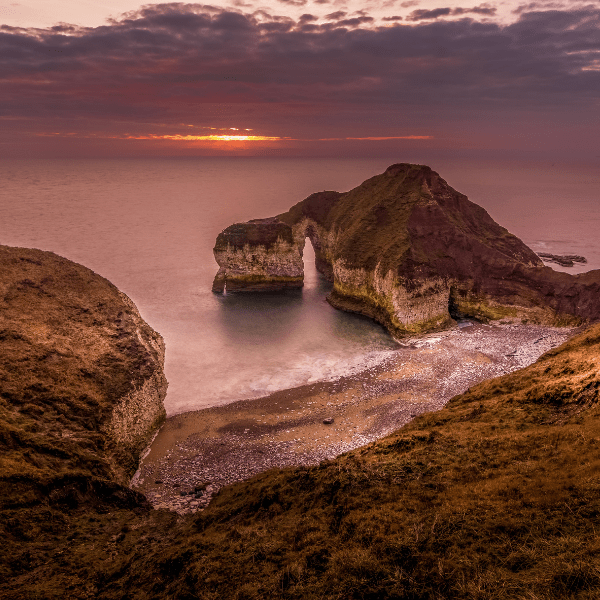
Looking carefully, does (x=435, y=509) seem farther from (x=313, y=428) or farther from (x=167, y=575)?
(x=313, y=428)

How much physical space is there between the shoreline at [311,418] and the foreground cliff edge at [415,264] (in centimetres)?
504

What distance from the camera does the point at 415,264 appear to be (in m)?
48.8

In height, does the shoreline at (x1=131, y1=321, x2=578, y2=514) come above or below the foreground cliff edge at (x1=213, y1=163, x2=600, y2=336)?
below

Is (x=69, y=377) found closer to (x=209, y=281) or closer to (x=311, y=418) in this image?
(x=311, y=418)

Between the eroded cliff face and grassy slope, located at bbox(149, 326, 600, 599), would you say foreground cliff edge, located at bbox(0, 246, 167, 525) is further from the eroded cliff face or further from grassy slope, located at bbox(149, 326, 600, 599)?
grassy slope, located at bbox(149, 326, 600, 599)

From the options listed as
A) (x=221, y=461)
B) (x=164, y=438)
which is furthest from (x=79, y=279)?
(x=221, y=461)

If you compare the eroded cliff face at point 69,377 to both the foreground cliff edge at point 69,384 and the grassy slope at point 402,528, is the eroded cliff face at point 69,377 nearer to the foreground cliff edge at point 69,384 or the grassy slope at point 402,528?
the foreground cliff edge at point 69,384

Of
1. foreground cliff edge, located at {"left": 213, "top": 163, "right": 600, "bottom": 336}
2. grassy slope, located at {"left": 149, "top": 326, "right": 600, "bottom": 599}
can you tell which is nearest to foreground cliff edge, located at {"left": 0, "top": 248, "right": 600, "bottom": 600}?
grassy slope, located at {"left": 149, "top": 326, "right": 600, "bottom": 599}

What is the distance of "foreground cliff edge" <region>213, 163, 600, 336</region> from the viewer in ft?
158

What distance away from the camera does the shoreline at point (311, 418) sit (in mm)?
26375

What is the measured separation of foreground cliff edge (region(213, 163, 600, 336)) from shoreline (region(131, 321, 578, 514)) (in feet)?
16.5

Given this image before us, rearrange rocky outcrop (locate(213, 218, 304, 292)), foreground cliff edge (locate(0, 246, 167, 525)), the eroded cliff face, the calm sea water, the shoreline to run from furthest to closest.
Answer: rocky outcrop (locate(213, 218, 304, 292)), the calm sea water, the shoreline, the eroded cliff face, foreground cliff edge (locate(0, 246, 167, 525))

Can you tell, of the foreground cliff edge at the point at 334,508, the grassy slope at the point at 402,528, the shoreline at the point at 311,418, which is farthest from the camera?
the shoreline at the point at 311,418

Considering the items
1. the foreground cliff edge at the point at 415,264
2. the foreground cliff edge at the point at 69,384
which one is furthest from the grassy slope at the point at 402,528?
the foreground cliff edge at the point at 415,264
